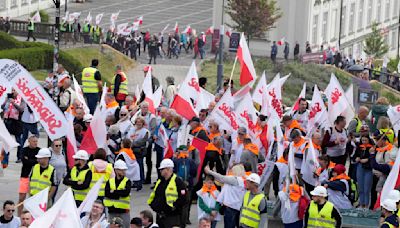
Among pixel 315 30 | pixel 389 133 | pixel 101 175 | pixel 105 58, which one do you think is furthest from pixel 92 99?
pixel 315 30

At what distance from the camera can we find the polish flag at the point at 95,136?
30.0 meters

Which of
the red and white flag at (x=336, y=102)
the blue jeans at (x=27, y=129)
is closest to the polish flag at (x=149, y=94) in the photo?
the blue jeans at (x=27, y=129)

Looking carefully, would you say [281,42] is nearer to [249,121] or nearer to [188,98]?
[188,98]

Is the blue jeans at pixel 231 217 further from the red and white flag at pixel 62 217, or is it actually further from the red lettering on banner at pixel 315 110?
the red lettering on banner at pixel 315 110

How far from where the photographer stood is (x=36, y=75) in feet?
188

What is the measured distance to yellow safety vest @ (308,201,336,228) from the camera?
1009 inches

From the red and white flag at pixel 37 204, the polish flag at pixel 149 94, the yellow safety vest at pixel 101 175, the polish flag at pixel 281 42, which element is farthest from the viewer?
the polish flag at pixel 281 42

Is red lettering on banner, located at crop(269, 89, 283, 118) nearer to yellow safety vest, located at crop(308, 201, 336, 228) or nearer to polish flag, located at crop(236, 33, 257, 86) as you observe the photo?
polish flag, located at crop(236, 33, 257, 86)

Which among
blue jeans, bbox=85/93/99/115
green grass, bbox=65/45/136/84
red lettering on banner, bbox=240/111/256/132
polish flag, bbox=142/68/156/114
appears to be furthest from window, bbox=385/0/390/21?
red lettering on banner, bbox=240/111/256/132

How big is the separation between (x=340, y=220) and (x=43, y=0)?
58.6 m

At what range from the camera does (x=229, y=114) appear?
103ft

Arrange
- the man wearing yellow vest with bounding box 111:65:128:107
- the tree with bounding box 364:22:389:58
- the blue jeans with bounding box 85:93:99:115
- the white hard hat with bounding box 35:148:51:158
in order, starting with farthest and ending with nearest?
1. the tree with bounding box 364:22:389:58
2. the blue jeans with bounding box 85:93:99:115
3. the man wearing yellow vest with bounding box 111:65:128:107
4. the white hard hat with bounding box 35:148:51:158

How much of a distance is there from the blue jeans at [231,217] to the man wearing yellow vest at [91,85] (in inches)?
446

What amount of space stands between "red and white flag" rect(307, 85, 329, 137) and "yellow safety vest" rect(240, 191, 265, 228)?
582 centimetres
